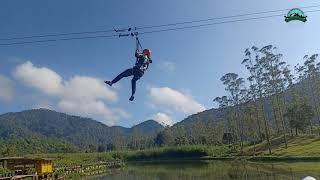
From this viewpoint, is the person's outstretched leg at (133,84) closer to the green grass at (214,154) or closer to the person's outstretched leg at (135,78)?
the person's outstretched leg at (135,78)

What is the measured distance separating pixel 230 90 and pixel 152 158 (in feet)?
85.5

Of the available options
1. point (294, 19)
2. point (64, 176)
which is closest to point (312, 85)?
point (64, 176)

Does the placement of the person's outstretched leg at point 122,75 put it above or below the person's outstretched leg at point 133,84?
above

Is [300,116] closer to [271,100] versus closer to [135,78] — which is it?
[271,100]

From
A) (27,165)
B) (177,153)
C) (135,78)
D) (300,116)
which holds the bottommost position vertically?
(27,165)

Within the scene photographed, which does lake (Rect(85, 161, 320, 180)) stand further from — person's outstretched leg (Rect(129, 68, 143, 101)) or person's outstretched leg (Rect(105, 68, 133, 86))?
person's outstretched leg (Rect(105, 68, 133, 86))

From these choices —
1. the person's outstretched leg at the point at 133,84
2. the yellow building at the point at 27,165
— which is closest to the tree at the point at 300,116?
the yellow building at the point at 27,165

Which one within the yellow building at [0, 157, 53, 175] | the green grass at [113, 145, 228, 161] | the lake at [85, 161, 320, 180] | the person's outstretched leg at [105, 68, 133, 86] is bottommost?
the lake at [85, 161, 320, 180]

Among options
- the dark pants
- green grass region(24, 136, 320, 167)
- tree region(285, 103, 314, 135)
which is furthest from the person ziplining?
tree region(285, 103, 314, 135)

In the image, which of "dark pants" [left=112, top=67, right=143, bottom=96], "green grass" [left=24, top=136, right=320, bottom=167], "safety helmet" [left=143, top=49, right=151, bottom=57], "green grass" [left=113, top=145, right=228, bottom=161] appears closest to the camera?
"dark pants" [left=112, top=67, right=143, bottom=96]

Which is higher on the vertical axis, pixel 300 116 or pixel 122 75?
pixel 300 116

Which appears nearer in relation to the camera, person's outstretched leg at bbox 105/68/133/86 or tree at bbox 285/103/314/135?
person's outstretched leg at bbox 105/68/133/86

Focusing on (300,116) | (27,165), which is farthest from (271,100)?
(27,165)

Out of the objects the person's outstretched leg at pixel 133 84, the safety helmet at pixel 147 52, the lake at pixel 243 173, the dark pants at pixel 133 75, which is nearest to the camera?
the dark pants at pixel 133 75
